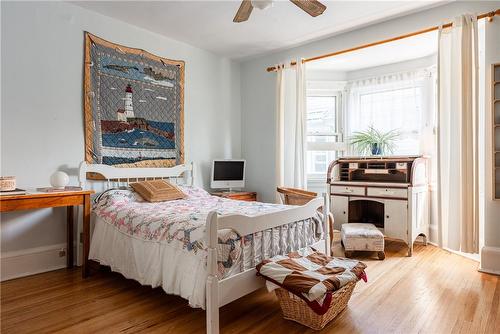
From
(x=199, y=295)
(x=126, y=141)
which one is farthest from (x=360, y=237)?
(x=126, y=141)

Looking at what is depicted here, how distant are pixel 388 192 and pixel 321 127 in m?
1.61

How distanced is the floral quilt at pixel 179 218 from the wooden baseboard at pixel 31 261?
57cm

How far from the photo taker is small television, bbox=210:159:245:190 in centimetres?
431

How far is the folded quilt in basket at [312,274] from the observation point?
72.2 inches

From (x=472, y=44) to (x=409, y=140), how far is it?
64.7 inches

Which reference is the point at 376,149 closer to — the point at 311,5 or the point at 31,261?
the point at 311,5

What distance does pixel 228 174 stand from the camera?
442 centimetres

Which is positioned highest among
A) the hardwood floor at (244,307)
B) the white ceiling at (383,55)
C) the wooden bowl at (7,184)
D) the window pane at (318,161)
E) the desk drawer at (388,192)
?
the white ceiling at (383,55)

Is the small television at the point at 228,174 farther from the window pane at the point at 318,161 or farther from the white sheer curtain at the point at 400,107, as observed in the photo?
the white sheer curtain at the point at 400,107

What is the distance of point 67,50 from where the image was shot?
315 cm

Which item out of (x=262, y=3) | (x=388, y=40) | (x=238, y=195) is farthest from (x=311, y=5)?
(x=238, y=195)

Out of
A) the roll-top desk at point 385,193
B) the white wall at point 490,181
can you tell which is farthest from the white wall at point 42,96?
the white wall at point 490,181

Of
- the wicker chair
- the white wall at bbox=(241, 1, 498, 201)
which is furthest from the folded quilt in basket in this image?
the white wall at bbox=(241, 1, 498, 201)

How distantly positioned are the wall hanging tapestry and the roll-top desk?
2.11 metres
